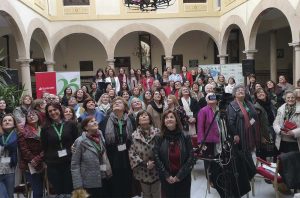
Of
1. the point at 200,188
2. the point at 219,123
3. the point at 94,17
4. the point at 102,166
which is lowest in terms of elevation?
the point at 200,188

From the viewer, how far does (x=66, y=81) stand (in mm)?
10930

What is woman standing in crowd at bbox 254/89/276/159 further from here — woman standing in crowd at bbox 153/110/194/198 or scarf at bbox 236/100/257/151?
woman standing in crowd at bbox 153/110/194/198

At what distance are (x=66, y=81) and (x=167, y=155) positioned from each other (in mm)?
7476

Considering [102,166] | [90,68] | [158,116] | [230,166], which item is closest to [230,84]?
[158,116]

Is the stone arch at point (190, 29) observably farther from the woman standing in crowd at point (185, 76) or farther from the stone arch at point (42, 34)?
the stone arch at point (42, 34)

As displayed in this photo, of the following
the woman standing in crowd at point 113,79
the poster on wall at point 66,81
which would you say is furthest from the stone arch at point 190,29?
the poster on wall at point 66,81

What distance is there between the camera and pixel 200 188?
237 inches

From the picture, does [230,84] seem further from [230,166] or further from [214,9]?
[214,9]

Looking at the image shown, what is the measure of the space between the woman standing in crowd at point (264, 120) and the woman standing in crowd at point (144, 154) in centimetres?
220

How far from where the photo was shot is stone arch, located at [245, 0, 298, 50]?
1084 centimetres

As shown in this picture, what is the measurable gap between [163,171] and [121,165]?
818 millimetres

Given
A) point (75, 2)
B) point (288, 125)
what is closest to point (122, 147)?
point (288, 125)

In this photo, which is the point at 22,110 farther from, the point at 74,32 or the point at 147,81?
the point at 74,32

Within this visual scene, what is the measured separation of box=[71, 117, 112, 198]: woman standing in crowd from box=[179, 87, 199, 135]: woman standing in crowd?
300cm
